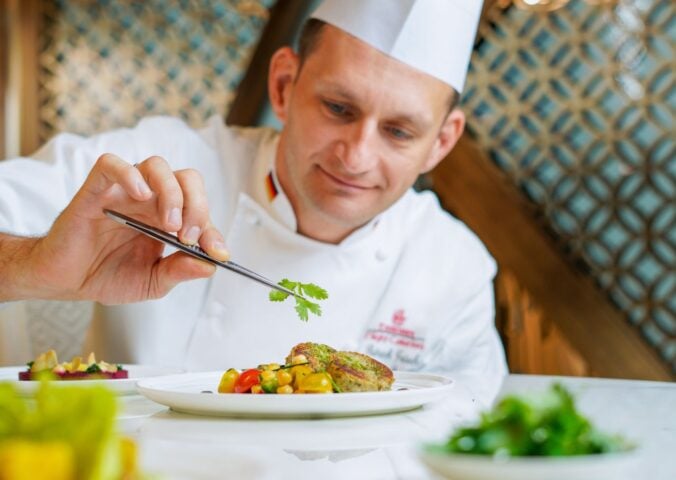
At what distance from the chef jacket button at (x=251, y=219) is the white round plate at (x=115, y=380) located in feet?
2.19

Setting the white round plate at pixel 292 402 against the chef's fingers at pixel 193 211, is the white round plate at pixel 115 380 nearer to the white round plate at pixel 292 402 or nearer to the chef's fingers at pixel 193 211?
the white round plate at pixel 292 402

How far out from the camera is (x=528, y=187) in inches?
146

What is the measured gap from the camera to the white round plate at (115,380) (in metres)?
1.12

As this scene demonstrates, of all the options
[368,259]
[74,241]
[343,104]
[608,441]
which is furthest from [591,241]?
[608,441]

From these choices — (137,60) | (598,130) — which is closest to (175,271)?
(598,130)

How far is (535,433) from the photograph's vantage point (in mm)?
639

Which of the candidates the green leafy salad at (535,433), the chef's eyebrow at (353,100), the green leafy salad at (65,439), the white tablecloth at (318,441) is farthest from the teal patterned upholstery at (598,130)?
the green leafy salad at (65,439)

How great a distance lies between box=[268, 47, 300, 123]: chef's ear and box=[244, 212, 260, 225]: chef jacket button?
0.27 m

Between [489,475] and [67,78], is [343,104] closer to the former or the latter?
[489,475]

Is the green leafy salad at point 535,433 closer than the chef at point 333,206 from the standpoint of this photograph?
Yes

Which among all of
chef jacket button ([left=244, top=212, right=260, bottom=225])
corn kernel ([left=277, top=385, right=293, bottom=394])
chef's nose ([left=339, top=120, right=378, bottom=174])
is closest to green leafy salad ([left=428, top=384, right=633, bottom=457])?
corn kernel ([left=277, top=385, right=293, bottom=394])

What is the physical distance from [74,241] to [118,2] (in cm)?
393

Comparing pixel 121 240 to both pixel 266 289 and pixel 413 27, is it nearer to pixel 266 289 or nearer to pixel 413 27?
pixel 266 289

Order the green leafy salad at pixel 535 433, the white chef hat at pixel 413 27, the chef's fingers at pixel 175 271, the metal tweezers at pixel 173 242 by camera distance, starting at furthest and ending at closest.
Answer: the white chef hat at pixel 413 27
the chef's fingers at pixel 175 271
the metal tweezers at pixel 173 242
the green leafy salad at pixel 535 433
